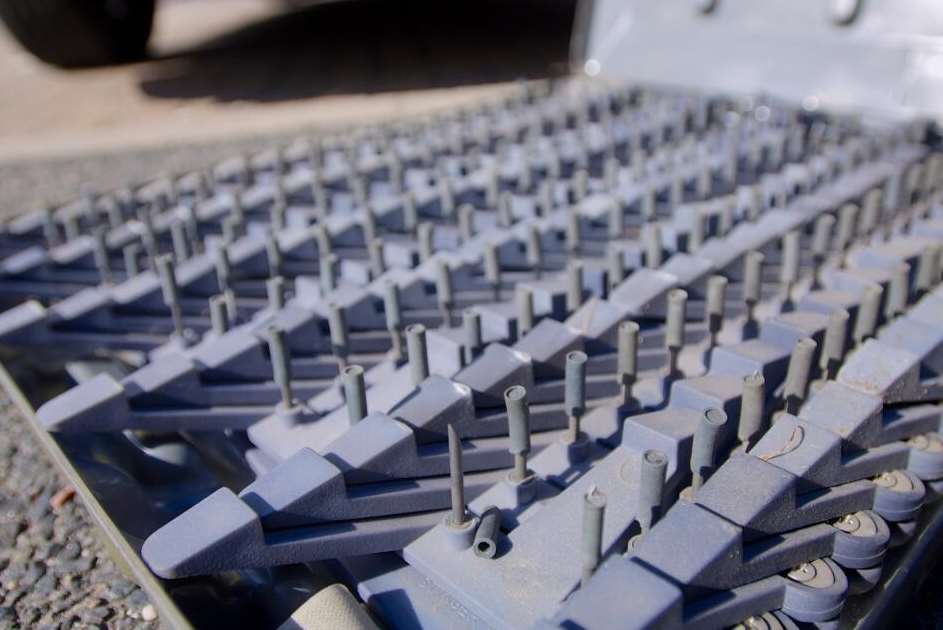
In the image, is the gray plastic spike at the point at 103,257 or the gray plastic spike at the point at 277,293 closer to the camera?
the gray plastic spike at the point at 277,293

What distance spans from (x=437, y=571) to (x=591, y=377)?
555mm

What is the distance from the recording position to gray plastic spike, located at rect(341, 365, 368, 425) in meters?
1.38

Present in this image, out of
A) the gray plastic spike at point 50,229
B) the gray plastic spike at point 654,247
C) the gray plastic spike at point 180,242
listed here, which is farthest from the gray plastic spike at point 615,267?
the gray plastic spike at point 50,229

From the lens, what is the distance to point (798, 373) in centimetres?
137

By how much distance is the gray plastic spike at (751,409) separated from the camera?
4.12 feet

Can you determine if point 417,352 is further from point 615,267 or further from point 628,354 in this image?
→ point 615,267

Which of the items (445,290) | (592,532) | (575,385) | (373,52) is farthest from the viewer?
(373,52)

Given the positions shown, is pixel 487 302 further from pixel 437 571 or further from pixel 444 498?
pixel 437 571

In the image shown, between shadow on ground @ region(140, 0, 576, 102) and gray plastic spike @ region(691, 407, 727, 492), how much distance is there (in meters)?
6.84

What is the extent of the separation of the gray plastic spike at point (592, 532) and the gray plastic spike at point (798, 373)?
0.52m

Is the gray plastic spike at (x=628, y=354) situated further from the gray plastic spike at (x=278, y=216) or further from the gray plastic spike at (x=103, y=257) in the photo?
the gray plastic spike at (x=103, y=257)

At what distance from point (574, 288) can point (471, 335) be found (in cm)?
27

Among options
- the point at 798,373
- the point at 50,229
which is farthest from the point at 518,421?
the point at 50,229

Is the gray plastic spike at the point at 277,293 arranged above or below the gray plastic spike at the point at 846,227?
below
